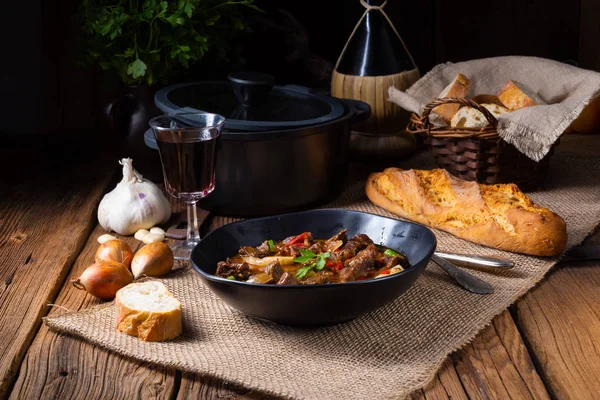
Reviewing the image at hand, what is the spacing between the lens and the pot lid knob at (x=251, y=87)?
7.55ft

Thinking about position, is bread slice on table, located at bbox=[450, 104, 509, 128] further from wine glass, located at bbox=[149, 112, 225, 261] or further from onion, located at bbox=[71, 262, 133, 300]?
onion, located at bbox=[71, 262, 133, 300]

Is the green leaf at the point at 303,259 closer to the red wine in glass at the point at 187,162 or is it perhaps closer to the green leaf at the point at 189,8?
the red wine in glass at the point at 187,162

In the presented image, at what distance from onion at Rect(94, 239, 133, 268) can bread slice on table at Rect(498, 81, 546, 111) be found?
50.4 inches

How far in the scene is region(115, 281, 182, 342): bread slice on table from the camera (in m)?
1.62

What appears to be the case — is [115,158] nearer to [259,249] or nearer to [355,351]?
[259,249]

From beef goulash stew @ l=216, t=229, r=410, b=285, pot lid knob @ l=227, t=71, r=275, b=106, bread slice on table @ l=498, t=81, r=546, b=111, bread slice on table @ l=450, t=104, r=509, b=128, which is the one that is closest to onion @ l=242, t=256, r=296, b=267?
beef goulash stew @ l=216, t=229, r=410, b=285

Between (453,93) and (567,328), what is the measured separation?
1.10m

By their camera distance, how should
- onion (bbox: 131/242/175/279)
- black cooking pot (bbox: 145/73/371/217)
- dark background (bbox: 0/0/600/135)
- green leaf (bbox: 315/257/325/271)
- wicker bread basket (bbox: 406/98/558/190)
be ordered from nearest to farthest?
1. green leaf (bbox: 315/257/325/271)
2. onion (bbox: 131/242/175/279)
3. black cooking pot (bbox: 145/73/371/217)
4. wicker bread basket (bbox: 406/98/558/190)
5. dark background (bbox: 0/0/600/135)

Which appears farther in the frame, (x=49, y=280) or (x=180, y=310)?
(x=49, y=280)

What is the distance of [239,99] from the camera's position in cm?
236

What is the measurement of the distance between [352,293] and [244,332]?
0.89ft

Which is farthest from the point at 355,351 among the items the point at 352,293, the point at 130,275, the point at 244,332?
the point at 130,275

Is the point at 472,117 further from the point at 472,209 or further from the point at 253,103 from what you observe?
the point at 253,103

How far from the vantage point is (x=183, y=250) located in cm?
211
